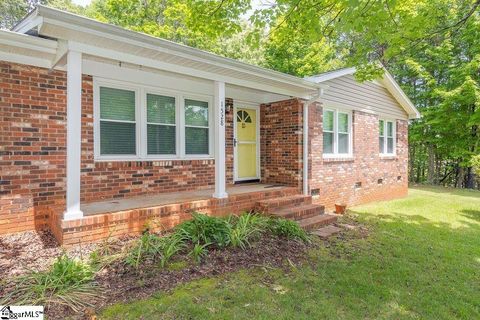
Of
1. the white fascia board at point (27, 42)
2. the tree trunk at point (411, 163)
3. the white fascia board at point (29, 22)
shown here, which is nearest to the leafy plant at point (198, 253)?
the white fascia board at point (29, 22)

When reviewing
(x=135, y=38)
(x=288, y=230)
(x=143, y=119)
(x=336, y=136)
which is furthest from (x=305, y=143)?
(x=135, y=38)

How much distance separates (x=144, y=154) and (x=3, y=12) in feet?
64.6

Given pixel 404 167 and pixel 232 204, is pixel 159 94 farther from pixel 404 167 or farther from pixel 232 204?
pixel 404 167

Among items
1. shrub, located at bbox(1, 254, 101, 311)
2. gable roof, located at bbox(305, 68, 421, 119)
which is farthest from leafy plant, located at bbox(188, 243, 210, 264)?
gable roof, located at bbox(305, 68, 421, 119)

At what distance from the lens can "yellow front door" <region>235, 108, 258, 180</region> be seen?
784 centimetres

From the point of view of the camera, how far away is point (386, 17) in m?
4.90

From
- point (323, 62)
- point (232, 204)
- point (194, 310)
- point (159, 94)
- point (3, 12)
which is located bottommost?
point (194, 310)

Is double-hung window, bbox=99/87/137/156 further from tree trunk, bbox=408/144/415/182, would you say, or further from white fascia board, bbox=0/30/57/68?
tree trunk, bbox=408/144/415/182

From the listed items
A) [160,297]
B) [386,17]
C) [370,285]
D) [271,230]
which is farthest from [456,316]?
[386,17]

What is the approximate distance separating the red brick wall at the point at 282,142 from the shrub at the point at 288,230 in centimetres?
233

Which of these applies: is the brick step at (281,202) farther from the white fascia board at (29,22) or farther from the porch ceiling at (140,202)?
the white fascia board at (29,22)

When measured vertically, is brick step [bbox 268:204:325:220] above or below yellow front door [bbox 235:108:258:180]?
below

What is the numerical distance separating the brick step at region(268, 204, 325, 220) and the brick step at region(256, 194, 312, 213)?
0.32 feet

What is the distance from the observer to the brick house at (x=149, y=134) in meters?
4.12
